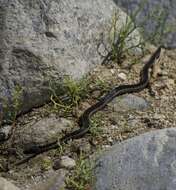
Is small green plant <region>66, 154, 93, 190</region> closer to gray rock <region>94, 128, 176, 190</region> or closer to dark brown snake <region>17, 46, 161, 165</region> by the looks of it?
gray rock <region>94, 128, 176, 190</region>

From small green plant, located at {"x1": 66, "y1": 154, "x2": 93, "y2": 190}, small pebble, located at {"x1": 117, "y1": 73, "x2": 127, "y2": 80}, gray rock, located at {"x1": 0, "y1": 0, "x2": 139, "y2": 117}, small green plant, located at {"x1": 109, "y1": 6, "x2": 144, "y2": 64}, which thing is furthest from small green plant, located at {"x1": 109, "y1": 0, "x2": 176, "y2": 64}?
small green plant, located at {"x1": 66, "y1": 154, "x2": 93, "y2": 190}

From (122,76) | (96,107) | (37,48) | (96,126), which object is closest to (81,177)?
(96,126)

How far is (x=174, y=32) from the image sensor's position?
6832mm

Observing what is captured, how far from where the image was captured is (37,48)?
17.4 feet

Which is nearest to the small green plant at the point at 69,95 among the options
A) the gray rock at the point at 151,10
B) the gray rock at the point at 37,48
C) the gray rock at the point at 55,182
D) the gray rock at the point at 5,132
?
the gray rock at the point at 37,48

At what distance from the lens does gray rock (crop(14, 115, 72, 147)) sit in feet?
16.7

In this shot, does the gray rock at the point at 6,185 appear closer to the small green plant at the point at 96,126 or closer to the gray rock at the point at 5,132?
the gray rock at the point at 5,132

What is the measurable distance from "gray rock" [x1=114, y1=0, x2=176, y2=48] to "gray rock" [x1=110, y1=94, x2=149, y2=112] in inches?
49.3

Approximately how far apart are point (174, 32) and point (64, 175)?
2.77 m

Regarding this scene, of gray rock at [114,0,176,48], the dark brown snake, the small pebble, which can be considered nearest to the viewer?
the dark brown snake

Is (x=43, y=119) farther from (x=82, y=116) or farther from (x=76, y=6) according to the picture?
(x=76, y=6)

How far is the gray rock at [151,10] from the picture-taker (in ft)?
21.9

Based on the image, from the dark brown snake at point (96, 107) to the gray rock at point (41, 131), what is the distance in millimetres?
73

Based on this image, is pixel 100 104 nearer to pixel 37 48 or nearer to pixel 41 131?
pixel 41 131
